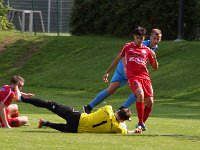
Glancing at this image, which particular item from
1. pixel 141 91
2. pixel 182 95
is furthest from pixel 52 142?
pixel 182 95

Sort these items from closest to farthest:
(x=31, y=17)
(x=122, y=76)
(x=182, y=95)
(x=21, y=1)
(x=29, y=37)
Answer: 1. (x=122, y=76)
2. (x=182, y=95)
3. (x=29, y=37)
4. (x=31, y=17)
5. (x=21, y=1)

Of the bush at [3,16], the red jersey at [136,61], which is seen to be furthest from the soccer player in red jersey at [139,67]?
the bush at [3,16]

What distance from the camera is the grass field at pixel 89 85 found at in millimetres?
12094

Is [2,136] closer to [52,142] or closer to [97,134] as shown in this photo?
[52,142]

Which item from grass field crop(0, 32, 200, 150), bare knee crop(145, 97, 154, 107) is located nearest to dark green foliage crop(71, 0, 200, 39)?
grass field crop(0, 32, 200, 150)

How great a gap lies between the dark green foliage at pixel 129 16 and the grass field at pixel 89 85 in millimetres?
1356

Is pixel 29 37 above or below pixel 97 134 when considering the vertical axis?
below

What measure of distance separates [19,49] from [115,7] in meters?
6.16

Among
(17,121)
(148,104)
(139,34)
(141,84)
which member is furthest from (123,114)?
(17,121)

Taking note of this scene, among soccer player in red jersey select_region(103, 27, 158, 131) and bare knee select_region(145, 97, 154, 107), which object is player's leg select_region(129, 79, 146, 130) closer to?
soccer player in red jersey select_region(103, 27, 158, 131)

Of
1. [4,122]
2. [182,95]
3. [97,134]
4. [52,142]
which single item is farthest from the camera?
[182,95]

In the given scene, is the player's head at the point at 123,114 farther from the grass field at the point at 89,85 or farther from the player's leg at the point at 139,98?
the player's leg at the point at 139,98

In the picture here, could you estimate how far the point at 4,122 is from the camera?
48.5ft

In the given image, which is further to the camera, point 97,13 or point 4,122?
point 97,13
